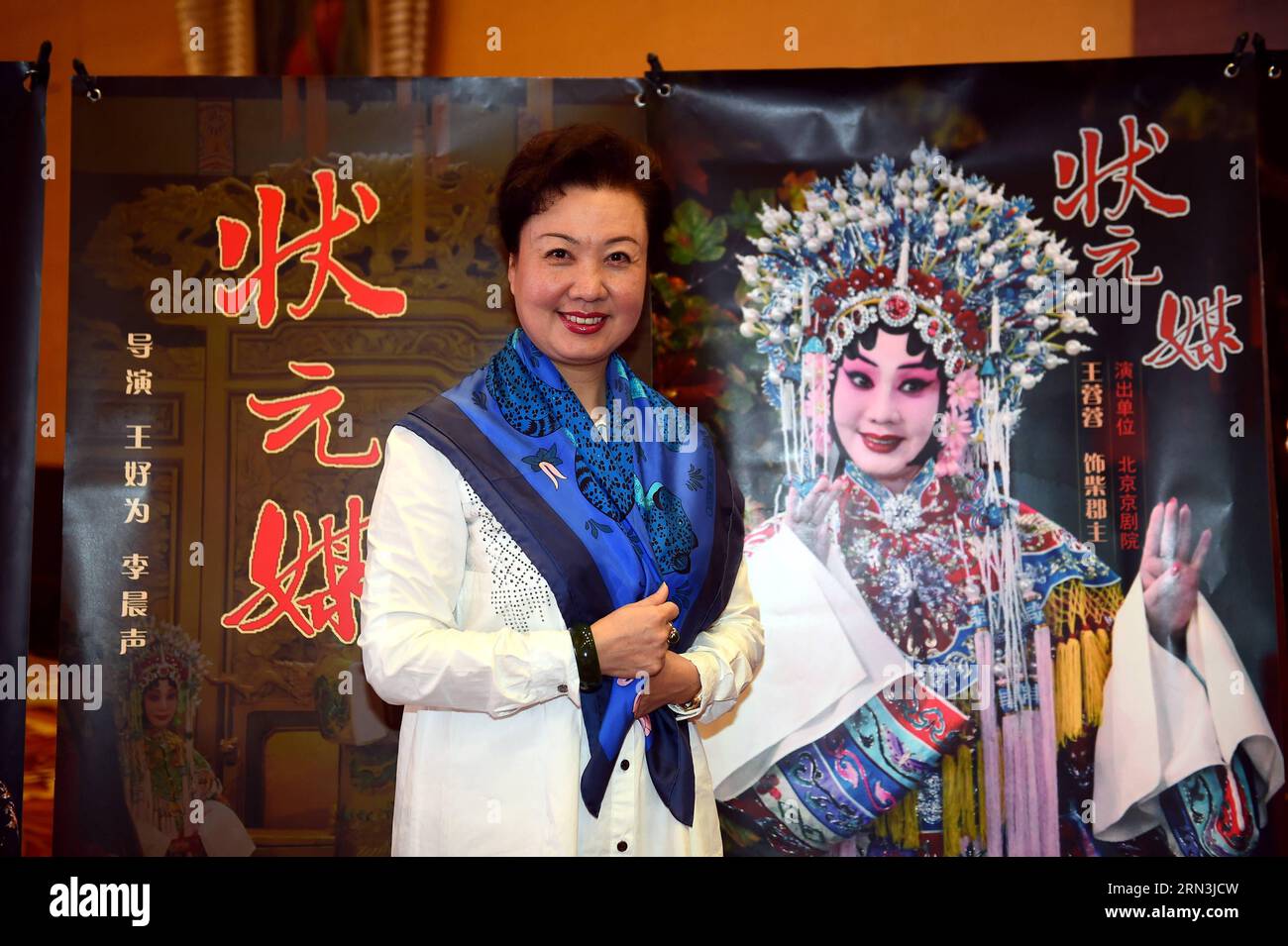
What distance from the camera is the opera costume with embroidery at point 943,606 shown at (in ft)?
8.90

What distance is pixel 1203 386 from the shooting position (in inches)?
108

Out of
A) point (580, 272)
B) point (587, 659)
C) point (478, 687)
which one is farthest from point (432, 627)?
point (580, 272)

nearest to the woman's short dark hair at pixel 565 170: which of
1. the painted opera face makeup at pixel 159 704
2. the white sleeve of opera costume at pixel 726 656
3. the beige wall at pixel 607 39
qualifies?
the white sleeve of opera costume at pixel 726 656

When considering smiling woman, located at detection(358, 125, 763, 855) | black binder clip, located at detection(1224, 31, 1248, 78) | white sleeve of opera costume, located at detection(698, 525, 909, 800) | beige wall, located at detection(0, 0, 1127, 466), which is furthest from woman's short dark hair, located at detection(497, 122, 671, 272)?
black binder clip, located at detection(1224, 31, 1248, 78)

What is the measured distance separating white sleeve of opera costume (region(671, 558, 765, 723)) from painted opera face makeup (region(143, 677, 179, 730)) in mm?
1516

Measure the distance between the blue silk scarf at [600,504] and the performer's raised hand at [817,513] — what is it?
0.93 meters

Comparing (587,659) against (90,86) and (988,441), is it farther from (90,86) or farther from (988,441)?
(90,86)

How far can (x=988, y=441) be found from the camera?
2791mm

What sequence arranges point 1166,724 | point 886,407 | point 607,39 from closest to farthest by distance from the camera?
point 1166,724 < point 886,407 < point 607,39

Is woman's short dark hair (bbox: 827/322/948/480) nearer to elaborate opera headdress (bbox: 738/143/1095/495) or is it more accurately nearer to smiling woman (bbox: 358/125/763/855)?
elaborate opera headdress (bbox: 738/143/1095/495)

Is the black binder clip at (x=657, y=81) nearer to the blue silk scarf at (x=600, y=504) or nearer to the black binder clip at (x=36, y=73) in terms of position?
the blue silk scarf at (x=600, y=504)

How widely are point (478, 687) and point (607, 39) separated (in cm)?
212

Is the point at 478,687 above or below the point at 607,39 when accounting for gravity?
below
